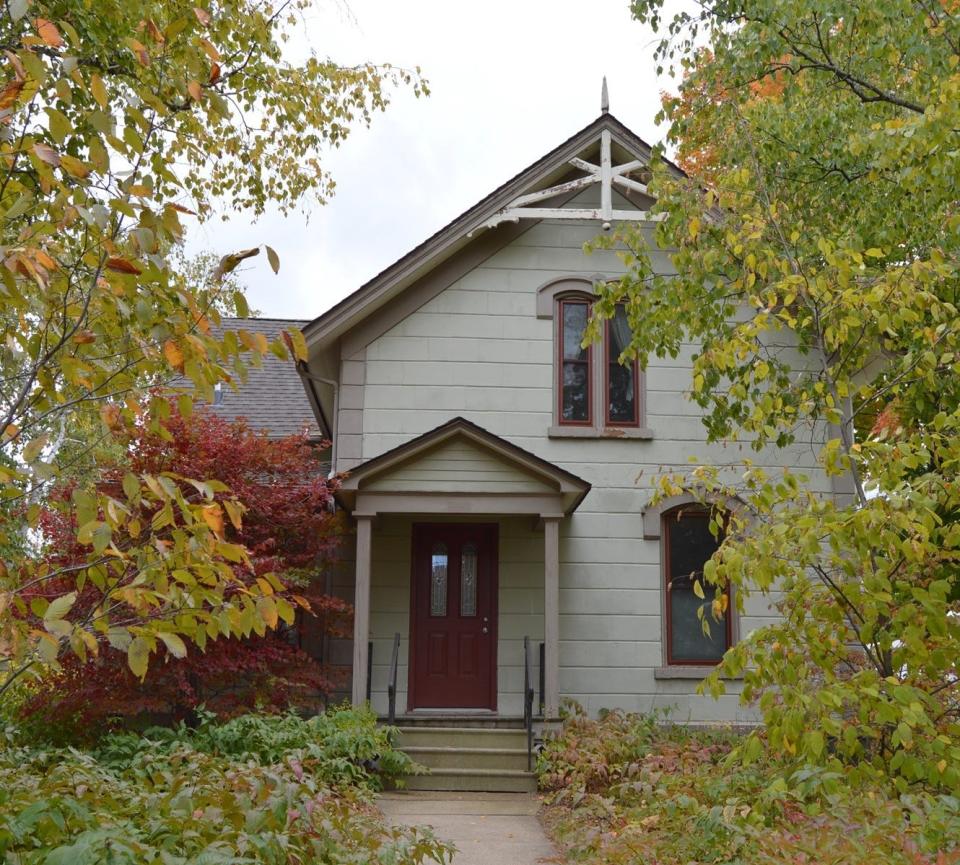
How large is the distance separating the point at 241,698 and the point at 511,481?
3955mm

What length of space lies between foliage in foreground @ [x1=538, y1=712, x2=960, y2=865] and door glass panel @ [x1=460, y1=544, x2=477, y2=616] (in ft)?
7.17

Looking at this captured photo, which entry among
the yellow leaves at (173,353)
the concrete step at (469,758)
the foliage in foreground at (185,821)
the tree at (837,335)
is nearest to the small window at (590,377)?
the tree at (837,335)

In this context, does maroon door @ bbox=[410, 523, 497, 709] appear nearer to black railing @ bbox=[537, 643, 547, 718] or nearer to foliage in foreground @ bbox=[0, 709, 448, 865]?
black railing @ bbox=[537, 643, 547, 718]

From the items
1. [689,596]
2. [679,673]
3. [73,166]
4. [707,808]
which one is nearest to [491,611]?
[679,673]

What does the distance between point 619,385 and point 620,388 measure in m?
0.04

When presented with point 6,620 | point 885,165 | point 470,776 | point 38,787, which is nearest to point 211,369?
point 6,620

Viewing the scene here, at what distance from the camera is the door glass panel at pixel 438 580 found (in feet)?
45.3

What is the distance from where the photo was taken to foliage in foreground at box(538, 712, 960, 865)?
5039mm

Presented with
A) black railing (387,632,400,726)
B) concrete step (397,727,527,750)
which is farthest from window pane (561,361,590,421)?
concrete step (397,727,527,750)

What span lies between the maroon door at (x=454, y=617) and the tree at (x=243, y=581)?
47.3 inches

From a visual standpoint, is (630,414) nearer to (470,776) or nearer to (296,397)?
(470,776)

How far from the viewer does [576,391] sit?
46.3ft

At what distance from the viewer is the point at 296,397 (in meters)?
17.8

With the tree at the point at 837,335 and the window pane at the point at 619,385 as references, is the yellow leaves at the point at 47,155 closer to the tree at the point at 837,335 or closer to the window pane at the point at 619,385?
the tree at the point at 837,335
